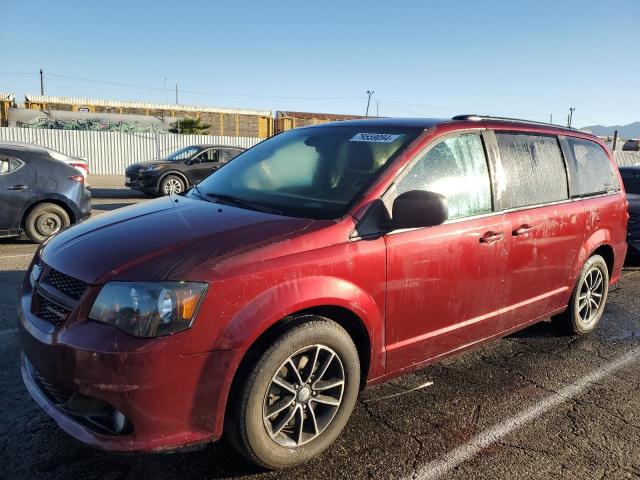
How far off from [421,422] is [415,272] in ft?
2.96

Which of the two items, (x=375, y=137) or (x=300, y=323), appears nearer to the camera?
(x=300, y=323)

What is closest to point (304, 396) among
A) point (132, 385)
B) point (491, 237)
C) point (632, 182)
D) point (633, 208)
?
point (132, 385)

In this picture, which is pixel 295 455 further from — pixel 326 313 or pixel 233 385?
pixel 326 313

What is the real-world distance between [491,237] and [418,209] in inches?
33.6

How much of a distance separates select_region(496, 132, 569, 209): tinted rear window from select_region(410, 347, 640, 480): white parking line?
1299 millimetres

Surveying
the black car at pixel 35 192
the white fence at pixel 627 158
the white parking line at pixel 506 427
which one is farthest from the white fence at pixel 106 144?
the white fence at pixel 627 158

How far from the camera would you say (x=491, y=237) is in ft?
11.0

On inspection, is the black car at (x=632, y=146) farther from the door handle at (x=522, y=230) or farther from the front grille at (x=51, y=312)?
the front grille at (x=51, y=312)

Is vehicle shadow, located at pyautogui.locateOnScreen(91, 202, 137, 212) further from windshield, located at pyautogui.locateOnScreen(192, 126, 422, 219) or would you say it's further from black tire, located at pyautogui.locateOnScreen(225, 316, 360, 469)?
black tire, located at pyautogui.locateOnScreen(225, 316, 360, 469)

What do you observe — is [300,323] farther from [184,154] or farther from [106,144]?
[106,144]

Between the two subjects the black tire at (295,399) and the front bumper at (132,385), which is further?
the black tire at (295,399)

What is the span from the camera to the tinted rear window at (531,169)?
A: 367cm

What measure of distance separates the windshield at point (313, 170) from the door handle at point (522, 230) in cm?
98

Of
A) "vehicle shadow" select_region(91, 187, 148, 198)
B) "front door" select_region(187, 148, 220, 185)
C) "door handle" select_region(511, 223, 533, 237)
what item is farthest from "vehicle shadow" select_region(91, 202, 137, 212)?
"door handle" select_region(511, 223, 533, 237)
